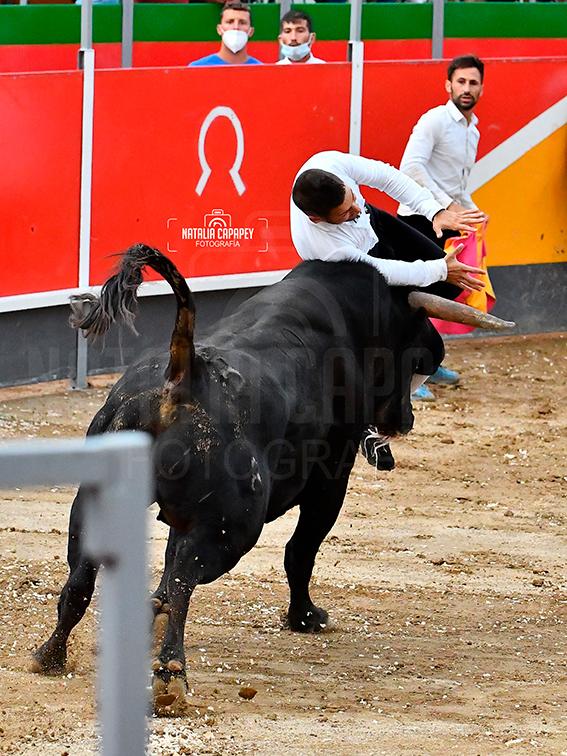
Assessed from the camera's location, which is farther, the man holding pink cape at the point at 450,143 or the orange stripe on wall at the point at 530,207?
the orange stripe on wall at the point at 530,207

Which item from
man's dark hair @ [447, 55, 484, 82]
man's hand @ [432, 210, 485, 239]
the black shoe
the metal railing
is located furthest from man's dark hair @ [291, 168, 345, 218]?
man's dark hair @ [447, 55, 484, 82]

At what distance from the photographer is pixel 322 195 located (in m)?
5.16

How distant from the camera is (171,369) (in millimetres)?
4445

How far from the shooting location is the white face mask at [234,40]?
9922 millimetres

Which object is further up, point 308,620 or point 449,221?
point 449,221

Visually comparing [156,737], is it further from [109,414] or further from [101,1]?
[101,1]

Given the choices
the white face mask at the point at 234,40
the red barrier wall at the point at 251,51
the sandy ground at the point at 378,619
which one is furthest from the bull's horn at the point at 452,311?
the red barrier wall at the point at 251,51

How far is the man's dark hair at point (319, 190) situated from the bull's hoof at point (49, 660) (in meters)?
1.76

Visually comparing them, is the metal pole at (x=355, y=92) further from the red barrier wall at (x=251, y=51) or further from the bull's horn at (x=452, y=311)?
the bull's horn at (x=452, y=311)

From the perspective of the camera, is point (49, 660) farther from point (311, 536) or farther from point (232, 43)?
point (232, 43)

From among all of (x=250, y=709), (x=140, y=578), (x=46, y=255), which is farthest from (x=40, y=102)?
(x=140, y=578)

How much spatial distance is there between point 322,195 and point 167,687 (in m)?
1.83

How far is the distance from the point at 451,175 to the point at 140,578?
7752 millimetres

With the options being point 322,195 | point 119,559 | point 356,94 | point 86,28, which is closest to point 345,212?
point 322,195
